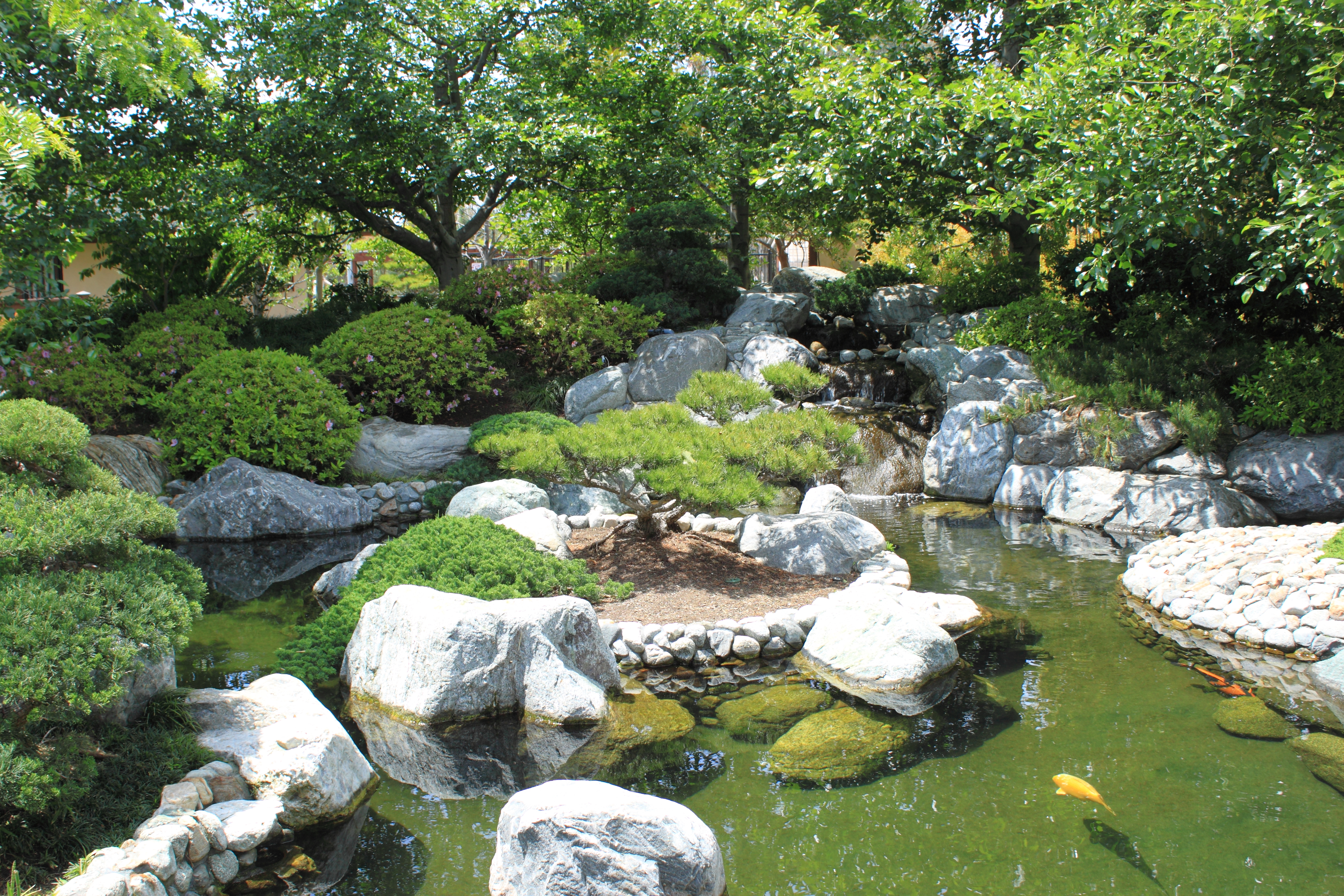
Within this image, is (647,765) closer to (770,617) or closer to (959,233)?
(770,617)

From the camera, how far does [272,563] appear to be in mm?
8398

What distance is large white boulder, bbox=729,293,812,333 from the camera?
1395 centimetres

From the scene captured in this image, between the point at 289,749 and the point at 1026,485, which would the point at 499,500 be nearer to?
the point at 289,749

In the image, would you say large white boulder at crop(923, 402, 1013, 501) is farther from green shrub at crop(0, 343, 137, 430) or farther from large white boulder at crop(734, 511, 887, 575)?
green shrub at crop(0, 343, 137, 430)

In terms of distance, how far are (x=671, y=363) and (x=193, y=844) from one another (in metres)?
9.91

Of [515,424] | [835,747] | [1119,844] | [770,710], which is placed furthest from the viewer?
[515,424]

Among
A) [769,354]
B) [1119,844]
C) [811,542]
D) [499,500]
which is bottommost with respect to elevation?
[1119,844]

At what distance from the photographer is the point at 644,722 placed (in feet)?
15.9

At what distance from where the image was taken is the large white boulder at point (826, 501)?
7.86 metres

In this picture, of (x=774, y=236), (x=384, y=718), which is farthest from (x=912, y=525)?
(x=774, y=236)

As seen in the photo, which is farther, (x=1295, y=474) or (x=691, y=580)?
(x=1295, y=474)

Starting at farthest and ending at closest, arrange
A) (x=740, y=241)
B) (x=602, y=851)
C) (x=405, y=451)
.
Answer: (x=740, y=241) → (x=405, y=451) → (x=602, y=851)

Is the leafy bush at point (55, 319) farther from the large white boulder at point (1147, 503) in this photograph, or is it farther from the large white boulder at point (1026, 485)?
the large white boulder at point (1147, 503)

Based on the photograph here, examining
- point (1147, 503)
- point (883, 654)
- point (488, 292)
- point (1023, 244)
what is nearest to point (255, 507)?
point (488, 292)
